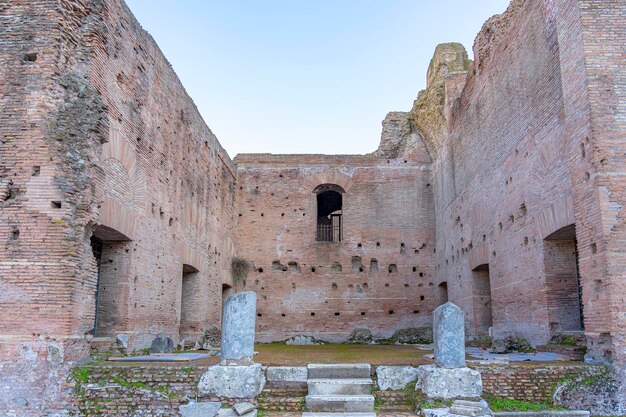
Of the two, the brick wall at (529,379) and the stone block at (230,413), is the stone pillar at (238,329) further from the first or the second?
the brick wall at (529,379)

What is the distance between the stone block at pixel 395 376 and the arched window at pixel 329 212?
10578 millimetres

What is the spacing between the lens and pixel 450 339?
685cm

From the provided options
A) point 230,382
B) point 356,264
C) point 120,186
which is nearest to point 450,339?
point 230,382

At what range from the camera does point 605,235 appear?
Answer: 720cm

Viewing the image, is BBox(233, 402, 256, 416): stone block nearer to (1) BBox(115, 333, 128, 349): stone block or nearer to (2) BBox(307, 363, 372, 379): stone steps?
(2) BBox(307, 363, 372, 379): stone steps

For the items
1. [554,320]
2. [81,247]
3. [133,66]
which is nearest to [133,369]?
[81,247]

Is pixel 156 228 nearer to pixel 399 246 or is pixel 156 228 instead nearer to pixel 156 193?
pixel 156 193

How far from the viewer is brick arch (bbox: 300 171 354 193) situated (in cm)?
1773

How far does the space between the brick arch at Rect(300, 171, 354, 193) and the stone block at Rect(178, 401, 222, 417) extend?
1157 cm

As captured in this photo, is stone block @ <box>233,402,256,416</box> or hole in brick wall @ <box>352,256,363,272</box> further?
hole in brick wall @ <box>352,256,363,272</box>

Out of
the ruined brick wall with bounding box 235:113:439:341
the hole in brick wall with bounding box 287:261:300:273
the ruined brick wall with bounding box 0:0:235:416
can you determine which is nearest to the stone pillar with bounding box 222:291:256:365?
the ruined brick wall with bounding box 0:0:235:416

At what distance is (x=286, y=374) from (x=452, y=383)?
2170mm

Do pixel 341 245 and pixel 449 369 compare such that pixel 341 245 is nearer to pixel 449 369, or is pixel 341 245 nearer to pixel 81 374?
pixel 449 369

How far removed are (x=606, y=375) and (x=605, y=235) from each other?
1.85 metres
